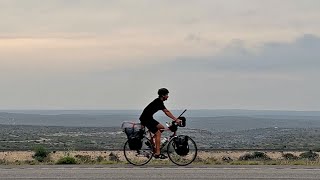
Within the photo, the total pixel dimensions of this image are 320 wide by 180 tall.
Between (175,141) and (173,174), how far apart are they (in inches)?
76.3

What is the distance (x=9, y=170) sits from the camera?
15.9 meters

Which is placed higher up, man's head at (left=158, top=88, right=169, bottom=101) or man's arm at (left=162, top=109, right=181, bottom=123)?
man's head at (left=158, top=88, right=169, bottom=101)

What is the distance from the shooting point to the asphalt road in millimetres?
14695

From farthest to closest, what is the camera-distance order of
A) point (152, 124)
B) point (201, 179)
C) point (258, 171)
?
point (152, 124), point (258, 171), point (201, 179)

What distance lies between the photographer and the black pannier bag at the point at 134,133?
1677cm

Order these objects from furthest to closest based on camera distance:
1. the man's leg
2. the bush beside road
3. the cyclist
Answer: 1. the bush beside road
2. the man's leg
3. the cyclist

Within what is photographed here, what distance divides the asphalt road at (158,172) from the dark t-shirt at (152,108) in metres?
1.18

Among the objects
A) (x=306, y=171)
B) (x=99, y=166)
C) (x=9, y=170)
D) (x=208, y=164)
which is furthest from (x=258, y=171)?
(x=9, y=170)

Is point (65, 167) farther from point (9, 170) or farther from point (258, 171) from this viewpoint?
point (258, 171)

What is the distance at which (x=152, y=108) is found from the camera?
1652 centimetres

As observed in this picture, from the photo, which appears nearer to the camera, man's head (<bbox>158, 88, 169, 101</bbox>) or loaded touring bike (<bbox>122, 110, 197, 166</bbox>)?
man's head (<bbox>158, 88, 169, 101</bbox>)

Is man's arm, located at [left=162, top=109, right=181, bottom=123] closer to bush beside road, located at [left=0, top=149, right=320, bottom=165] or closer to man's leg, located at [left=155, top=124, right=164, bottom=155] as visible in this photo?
man's leg, located at [left=155, top=124, right=164, bottom=155]

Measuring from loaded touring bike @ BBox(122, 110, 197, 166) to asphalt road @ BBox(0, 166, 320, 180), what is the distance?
52cm

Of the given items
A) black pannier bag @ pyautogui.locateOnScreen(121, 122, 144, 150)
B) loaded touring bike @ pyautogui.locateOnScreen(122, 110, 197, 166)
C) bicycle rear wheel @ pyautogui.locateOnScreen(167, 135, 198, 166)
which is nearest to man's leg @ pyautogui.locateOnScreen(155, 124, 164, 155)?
loaded touring bike @ pyautogui.locateOnScreen(122, 110, 197, 166)
